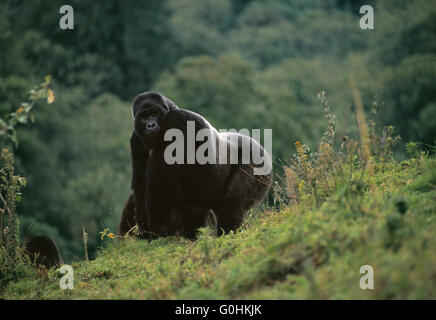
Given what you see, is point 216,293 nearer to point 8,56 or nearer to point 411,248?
point 411,248

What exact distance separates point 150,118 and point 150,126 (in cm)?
15

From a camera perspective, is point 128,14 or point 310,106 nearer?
point 310,106

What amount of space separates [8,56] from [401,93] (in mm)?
21012

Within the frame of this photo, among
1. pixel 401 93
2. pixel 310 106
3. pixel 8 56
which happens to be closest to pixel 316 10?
pixel 310 106

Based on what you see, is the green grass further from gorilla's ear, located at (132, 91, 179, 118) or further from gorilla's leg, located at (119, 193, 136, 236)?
gorilla's leg, located at (119, 193, 136, 236)

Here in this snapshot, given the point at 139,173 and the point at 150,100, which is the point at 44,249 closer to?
the point at 139,173

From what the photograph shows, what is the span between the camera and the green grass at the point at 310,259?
121 inches

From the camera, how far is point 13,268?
5.38 metres

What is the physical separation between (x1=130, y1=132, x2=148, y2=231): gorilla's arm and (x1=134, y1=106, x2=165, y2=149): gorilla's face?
0.33 meters

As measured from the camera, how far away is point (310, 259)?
3.50m

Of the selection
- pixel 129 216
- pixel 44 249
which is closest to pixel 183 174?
pixel 129 216

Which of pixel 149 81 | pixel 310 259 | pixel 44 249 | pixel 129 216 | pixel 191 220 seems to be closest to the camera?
pixel 310 259

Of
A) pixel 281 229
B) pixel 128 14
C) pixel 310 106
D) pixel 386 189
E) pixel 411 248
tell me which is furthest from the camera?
pixel 128 14

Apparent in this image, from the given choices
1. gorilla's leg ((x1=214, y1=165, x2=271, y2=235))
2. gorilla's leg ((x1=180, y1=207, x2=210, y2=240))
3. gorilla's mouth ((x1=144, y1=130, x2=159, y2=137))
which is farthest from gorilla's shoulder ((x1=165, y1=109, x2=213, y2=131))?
gorilla's leg ((x1=180, y1=207, x2=210, y2=240))
